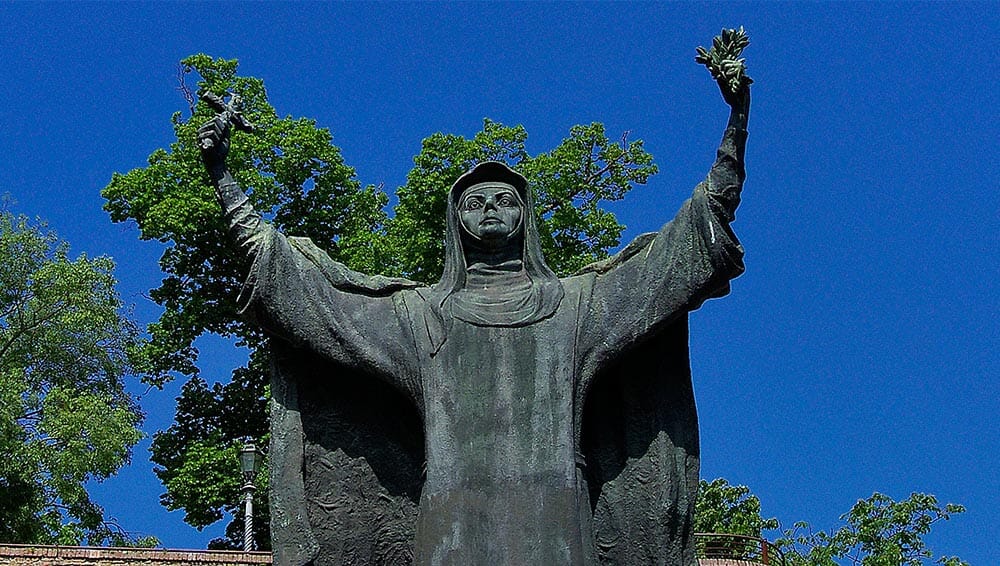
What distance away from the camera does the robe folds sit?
9539 millimetres

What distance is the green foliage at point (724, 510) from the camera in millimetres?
38469

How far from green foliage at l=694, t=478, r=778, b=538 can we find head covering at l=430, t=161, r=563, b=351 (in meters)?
28.4

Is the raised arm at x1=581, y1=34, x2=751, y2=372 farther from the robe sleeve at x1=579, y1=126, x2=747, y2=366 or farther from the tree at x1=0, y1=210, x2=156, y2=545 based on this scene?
the tree at x1=0, y1=210, x2=156, y2=545

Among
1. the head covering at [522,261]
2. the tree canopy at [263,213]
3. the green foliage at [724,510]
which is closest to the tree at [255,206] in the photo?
the tree canopy at [263,213]

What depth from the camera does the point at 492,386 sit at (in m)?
9.77

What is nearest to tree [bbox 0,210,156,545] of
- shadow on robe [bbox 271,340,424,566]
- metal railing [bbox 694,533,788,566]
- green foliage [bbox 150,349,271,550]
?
green foliage [bbox 150,349,271,550]

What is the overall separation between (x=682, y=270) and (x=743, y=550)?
24470 mm

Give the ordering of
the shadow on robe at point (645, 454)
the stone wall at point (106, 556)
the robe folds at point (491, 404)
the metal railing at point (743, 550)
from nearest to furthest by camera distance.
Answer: the robe folds at point (491, 404), the shadow on robe at point (645, 454), the stone wall at point (106, 556), the metal railing at point (743, 550)

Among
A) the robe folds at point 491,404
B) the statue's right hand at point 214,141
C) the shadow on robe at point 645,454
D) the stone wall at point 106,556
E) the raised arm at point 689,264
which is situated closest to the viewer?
the robe folds at point 491,404

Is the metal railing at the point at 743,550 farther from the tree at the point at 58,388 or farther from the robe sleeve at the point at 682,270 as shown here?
the robe sleeve at the point at 682,270

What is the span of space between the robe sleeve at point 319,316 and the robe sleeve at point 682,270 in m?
1.26

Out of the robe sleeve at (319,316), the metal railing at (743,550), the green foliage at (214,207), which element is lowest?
the robe sleeve at (319,316)

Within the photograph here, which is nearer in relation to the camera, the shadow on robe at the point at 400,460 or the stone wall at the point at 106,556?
the shadow on robe at the point at 400,460

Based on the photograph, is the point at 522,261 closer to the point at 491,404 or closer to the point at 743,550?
the point at 491,404
